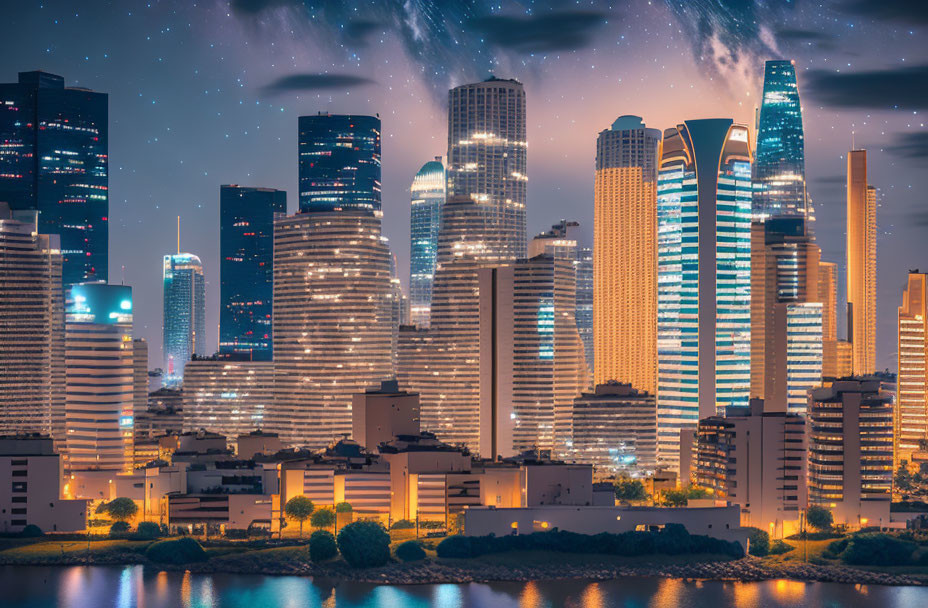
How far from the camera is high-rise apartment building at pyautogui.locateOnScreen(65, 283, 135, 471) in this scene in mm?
89250

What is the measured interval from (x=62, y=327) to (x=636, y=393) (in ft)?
122

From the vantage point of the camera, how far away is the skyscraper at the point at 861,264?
114 m

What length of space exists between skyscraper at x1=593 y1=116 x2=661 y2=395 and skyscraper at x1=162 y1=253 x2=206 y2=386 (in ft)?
187

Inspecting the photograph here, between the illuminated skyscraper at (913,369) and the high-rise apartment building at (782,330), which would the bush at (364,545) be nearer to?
the high-rise apartment building at (782,330)

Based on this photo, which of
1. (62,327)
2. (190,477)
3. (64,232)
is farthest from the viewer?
(64,232)

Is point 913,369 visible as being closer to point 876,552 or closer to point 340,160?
point 876,552

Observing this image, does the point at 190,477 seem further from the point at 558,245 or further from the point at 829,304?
the point at 829,304

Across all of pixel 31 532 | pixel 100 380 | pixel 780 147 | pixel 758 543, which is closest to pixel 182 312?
pixel 780 147

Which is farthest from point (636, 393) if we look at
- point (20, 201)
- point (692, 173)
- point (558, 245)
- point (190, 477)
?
point (20, 201)

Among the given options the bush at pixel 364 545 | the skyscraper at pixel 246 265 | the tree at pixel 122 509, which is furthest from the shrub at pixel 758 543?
the skyscraper at pixel 246 265

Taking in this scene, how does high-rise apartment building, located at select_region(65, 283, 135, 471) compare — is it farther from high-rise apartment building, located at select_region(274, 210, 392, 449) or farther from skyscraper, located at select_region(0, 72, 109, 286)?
skyscraper, located at select_region(0, 72, 109, 286)

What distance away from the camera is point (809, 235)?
11744 centimetres

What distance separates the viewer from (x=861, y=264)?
121562mm

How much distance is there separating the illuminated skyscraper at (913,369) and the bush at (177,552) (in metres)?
53.3
